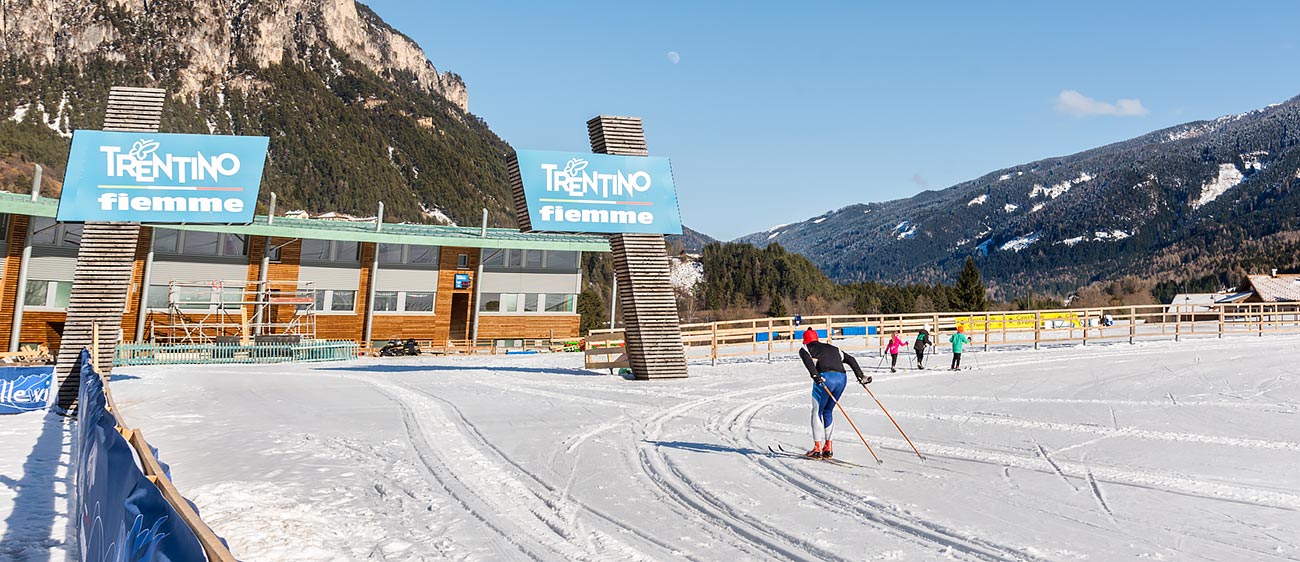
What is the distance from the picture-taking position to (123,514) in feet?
15.2

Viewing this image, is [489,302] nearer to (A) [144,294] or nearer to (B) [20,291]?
(A) [144,294]

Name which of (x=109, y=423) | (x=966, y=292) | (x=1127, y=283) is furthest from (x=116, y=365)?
(x=1127, y=283)

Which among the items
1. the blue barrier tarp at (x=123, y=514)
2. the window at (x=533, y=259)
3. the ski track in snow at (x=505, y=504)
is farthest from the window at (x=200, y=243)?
the blue barrier tarp at (x=123, y=514)

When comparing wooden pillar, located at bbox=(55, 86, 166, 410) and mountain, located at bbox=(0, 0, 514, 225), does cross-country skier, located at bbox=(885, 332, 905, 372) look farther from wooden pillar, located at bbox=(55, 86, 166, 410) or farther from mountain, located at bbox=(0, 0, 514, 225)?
mountain, located at bbox=(0, 0, 514, 225)

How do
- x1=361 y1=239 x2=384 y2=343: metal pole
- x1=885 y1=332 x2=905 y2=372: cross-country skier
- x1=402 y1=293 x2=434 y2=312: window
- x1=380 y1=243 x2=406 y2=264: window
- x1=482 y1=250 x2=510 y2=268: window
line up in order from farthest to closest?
x1=482 y1=250 x2=510 y2=268: window
x1=402 y1=293 x2=434 y2=312: window
x1=380 y1=243 x2=406 y2=264: window
x1=361 y1=239 x2=384 y2=343: metal pole
x1=885 y1=332 x2=905 y2=372: cross-country skier

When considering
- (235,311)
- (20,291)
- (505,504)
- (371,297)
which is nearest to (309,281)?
(371,297)

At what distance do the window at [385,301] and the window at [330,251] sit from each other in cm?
211

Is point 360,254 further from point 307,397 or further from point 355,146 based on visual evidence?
point 355,146

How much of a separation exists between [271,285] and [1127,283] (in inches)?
7308

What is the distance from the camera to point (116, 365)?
28.9 m

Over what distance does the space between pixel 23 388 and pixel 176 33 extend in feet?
580

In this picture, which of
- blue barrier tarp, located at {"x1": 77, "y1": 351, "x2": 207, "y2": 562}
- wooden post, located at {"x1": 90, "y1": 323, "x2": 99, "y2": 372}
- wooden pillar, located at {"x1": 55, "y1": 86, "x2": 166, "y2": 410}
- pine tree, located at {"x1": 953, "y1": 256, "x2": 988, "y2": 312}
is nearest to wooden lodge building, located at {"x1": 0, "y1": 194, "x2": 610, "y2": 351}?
wooden pillar, located at {"x1": 55, "y1": 86, "x2": 166, "y2": 410}

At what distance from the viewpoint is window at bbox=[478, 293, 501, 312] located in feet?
154

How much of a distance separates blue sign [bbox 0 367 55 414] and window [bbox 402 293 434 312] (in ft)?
87.3
